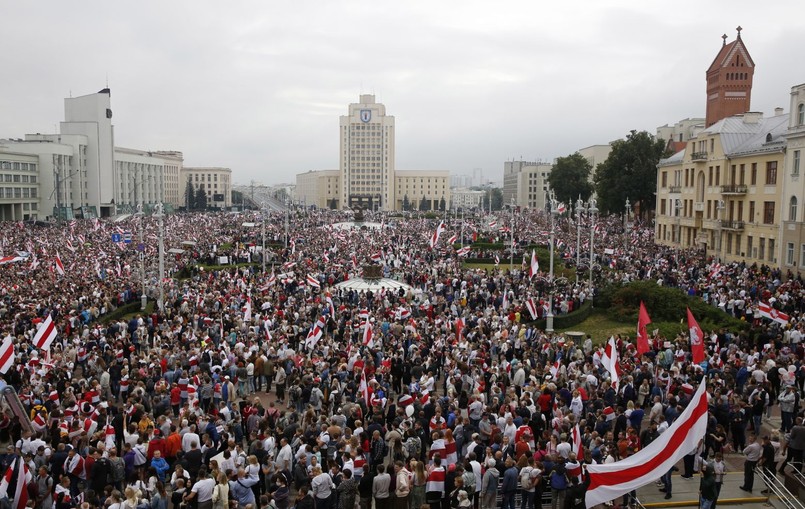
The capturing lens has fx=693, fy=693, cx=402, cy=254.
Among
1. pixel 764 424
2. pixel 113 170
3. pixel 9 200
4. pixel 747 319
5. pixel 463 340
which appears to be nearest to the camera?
pixel 764 424

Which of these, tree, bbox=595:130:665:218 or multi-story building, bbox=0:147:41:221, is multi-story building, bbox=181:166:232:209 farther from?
tree, bbox=595:130:665:218

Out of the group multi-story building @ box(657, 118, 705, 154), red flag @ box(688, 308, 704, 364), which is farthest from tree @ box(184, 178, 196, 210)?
red flag @ box(688, 308, 704, 364)

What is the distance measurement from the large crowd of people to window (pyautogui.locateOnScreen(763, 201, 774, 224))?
9.46 metres

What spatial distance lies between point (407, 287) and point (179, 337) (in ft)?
45.3

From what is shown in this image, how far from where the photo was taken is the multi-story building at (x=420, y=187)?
191875mm

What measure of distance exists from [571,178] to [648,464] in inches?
3573

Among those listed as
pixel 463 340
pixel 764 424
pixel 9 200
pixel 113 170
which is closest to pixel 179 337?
pixel 463 340

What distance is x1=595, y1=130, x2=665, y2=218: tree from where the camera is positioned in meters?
68.3

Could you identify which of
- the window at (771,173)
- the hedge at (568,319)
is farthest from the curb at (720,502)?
Result: the window at (771,173)

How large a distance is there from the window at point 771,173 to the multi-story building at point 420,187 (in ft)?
496

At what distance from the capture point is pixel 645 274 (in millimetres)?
35562

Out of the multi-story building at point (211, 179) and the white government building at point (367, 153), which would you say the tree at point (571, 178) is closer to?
the white government building at point (367, 153)

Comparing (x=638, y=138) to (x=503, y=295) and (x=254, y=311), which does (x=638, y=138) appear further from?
(x=254, y=311)

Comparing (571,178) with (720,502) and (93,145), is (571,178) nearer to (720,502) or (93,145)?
(93,145)
